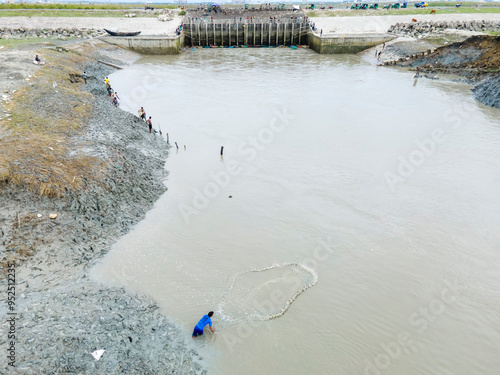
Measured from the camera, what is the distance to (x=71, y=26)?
61.0 m

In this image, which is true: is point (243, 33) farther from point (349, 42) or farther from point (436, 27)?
point (436, 27)

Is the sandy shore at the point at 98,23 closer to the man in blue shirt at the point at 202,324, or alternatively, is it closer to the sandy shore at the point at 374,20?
the sandy shore at the point at 374,20

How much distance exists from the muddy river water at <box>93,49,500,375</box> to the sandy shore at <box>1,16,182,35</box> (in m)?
41.4

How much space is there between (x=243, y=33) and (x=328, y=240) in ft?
185

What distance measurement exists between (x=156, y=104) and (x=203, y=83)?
9.24 metres

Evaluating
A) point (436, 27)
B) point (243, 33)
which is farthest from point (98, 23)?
point (436, 27)

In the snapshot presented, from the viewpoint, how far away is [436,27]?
198 feet

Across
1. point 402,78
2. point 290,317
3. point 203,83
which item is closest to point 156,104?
point 203,83

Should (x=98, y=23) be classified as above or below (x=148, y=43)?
above

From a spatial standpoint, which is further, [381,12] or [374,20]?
[381,12]

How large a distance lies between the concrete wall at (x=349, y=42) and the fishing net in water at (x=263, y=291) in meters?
50.3

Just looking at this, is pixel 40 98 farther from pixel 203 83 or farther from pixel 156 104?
pixel 203 83

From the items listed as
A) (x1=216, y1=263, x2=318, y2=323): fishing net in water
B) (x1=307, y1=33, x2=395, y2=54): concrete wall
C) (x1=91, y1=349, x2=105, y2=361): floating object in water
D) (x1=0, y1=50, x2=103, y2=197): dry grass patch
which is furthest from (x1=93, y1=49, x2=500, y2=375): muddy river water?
→ (x1=307, y1=33, x2=395, y2=54): concrete wall

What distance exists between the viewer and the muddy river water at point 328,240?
10000 millimetres
